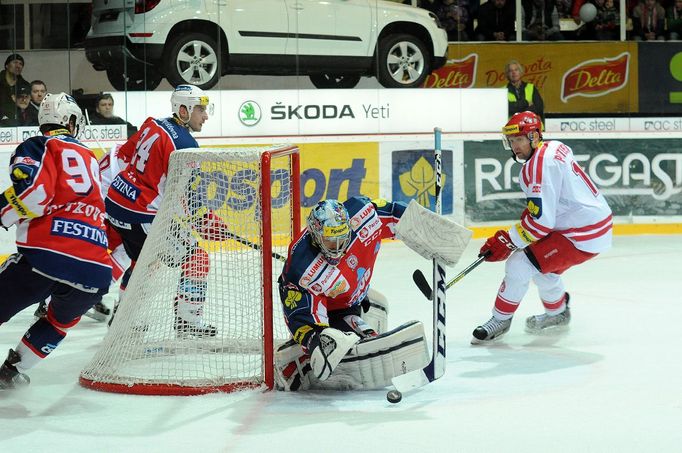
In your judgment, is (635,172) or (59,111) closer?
(59,111)

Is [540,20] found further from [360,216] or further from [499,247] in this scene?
[360,216]

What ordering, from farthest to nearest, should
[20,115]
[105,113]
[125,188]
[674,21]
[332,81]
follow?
[674,21] → [332,81] → [105,113] → [20,115] → [125,188]

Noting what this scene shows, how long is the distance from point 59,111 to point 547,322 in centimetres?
245

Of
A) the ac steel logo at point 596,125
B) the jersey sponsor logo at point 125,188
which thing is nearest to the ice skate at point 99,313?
the jersey sponsor logo at point 125,188

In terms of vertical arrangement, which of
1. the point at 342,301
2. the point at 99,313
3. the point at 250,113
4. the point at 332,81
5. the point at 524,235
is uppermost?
the point at 332,81

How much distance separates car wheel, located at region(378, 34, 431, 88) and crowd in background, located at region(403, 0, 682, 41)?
0.33m

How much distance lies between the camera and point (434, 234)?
3912 millimetres

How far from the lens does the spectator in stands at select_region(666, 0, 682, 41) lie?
10.2 m

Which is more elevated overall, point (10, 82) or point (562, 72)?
point (562, 72)

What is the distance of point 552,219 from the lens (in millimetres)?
4816

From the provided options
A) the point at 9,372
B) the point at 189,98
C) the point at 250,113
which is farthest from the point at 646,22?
the point at 9,372

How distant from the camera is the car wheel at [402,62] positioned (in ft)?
30.2

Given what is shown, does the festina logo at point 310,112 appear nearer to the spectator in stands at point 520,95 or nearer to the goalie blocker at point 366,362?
the spectator in stands at point 520,95

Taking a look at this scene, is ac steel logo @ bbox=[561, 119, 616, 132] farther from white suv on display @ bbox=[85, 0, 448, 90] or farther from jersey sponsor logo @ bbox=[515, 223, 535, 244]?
jersey sponsor logo @ bbox=[515, 223, 535, 244]
